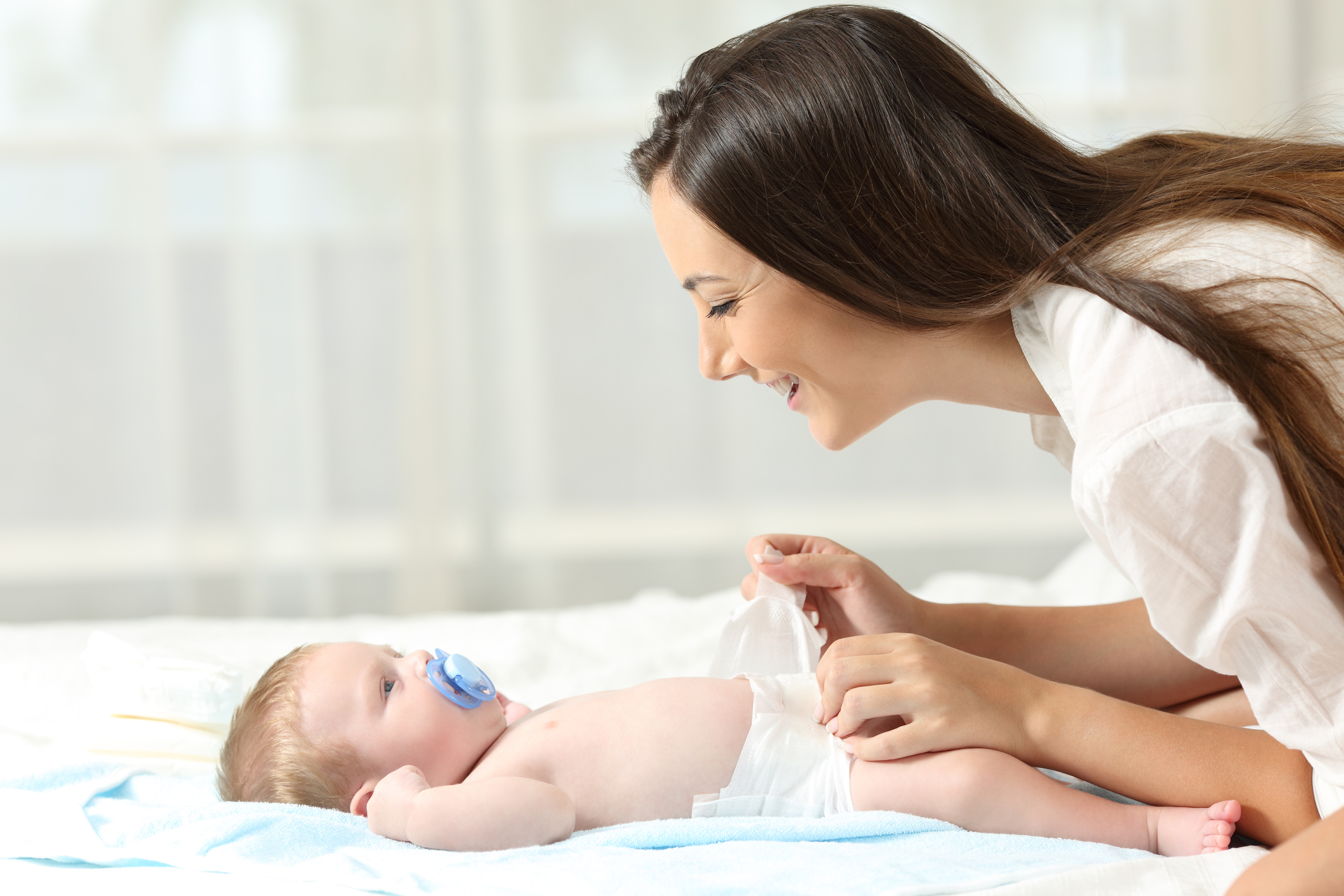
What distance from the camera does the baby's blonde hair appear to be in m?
1.08

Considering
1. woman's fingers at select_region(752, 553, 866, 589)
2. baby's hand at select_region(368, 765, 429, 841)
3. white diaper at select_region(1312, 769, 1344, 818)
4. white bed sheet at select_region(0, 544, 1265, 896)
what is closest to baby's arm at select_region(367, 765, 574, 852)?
baby's hand at select_region(368, 765, 429, 841)

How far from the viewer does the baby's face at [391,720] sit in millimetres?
1108

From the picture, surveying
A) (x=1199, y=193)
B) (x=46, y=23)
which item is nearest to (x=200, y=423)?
(x=46, y=23)

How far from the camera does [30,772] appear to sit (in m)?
1.08

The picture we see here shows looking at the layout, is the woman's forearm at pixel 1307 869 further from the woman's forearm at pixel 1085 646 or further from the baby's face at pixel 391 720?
the baby's face at pixel 391 720

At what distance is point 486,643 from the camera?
5.25 feet

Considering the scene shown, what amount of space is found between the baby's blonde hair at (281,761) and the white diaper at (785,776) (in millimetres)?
375

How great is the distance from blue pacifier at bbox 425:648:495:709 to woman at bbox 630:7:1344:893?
0.34 m

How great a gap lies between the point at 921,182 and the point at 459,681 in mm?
701

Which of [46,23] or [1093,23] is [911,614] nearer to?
[1093,23]

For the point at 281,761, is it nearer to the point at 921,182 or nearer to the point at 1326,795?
the point at 921,182

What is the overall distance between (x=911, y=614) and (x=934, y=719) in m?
0.31

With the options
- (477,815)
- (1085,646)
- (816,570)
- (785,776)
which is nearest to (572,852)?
(477,815)

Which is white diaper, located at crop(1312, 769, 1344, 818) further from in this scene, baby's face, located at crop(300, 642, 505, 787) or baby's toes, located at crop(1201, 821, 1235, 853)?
baby's face, located at crop(300, 642, 505, 787)
